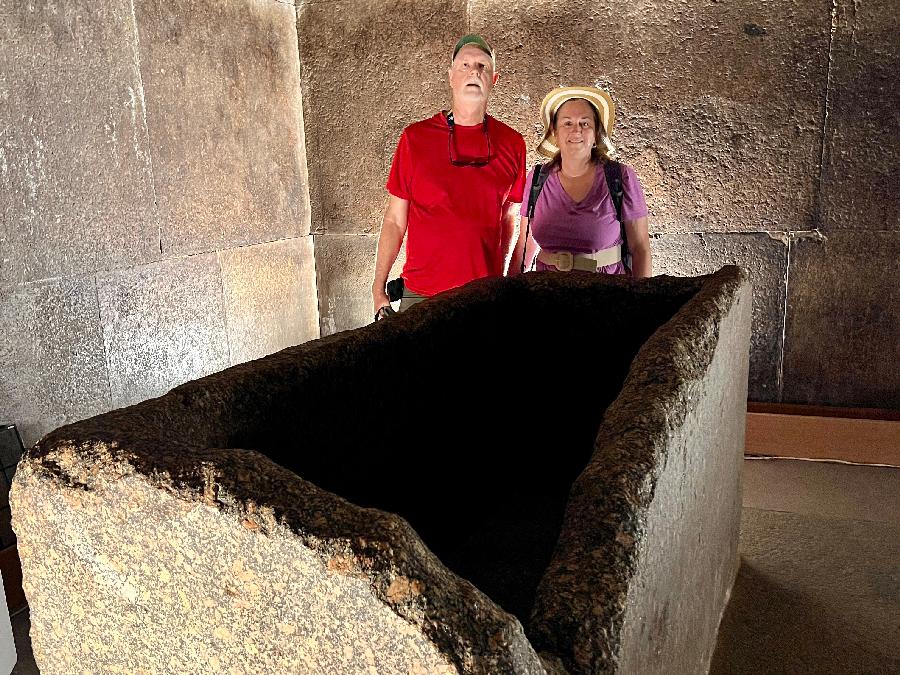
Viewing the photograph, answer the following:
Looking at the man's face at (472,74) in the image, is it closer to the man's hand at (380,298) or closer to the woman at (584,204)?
the woman at (584,204)

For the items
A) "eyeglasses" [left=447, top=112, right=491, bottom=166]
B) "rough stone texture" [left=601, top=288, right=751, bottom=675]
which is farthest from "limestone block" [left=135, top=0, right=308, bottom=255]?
"rough stone texture" [left=601, top=288, right=751, bottom=675]

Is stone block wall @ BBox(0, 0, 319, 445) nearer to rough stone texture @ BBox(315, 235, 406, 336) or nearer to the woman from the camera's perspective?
rough stone texture @ BBox(315, 235, 406, 336)

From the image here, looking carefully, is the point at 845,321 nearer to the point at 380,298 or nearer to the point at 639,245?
the point at 639,245

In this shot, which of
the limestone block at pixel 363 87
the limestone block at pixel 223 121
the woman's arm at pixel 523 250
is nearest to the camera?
the woman's arm at pixel 523 250

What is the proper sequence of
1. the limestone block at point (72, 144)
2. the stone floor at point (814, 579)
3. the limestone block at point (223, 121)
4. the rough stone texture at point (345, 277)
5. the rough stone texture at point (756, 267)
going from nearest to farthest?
→ the stone floor at point (814, 579), the limestone block at point (72, 144), the limestone block at point (223, 121), the rough stone texture at point (756, 267), the rough stone texture at point (345, 277)

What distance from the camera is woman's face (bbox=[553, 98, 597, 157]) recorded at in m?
3.29

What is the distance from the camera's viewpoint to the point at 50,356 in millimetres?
3305

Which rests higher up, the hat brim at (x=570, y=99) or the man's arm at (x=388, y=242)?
the hat brim at (x=570, y=99)

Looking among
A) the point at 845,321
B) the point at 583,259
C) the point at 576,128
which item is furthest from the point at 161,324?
the point at 845,321

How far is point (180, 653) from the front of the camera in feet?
3.65

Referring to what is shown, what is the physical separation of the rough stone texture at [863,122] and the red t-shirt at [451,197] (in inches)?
69.9

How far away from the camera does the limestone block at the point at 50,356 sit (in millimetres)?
3109

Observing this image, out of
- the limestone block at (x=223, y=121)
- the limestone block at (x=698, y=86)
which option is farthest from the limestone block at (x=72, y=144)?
the limestone block at (x=698, y=86)

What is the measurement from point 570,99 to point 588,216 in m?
0.48
